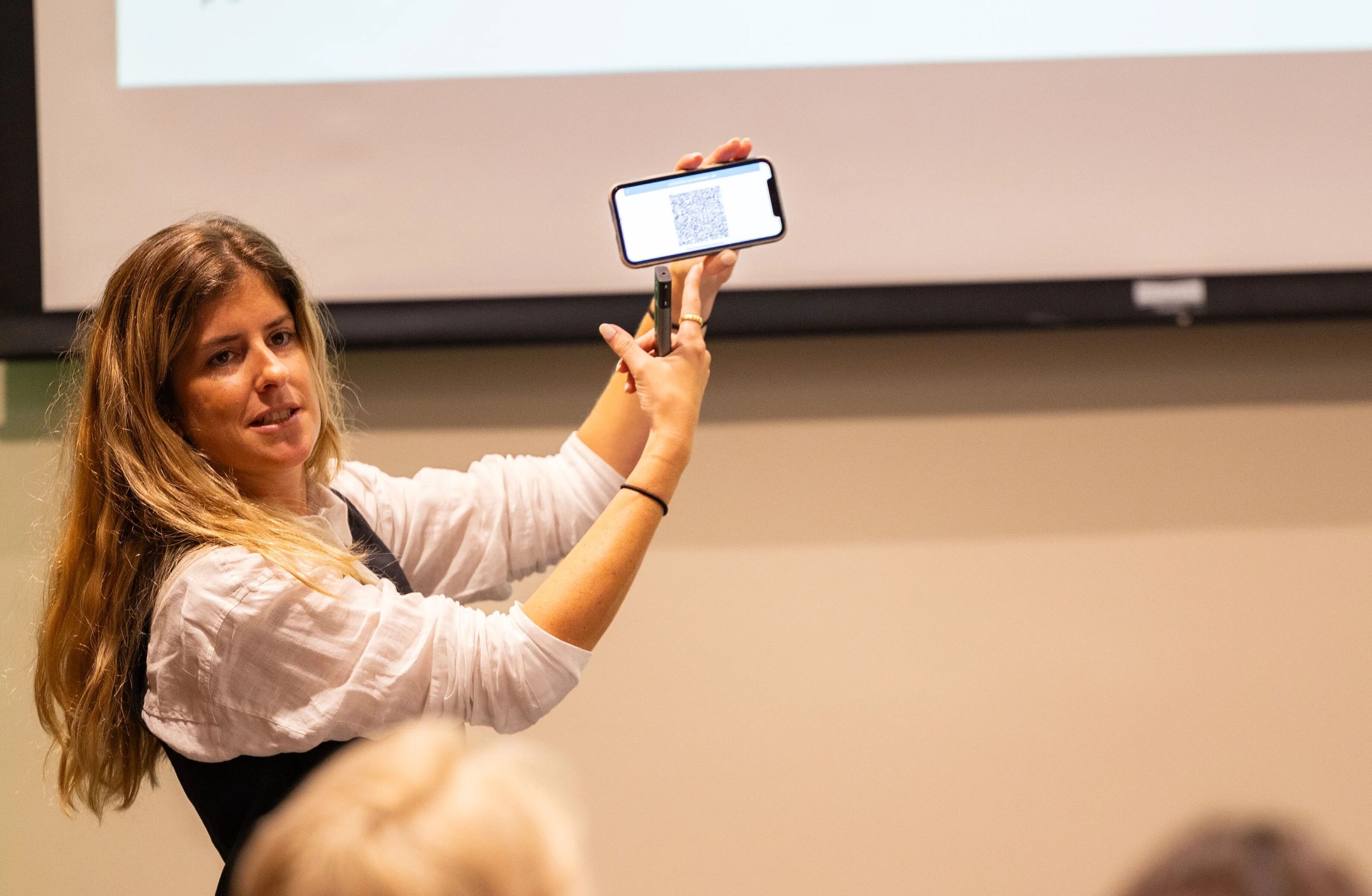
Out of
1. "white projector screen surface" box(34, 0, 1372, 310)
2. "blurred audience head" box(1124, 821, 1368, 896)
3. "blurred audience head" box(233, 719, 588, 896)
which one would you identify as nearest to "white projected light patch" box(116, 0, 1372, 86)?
"white projector screen surface" box(34, 0, 1372, 310)

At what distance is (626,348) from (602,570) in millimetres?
205

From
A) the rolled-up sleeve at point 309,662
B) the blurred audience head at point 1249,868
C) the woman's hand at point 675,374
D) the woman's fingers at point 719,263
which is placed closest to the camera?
the blurred audience head at point 1249,868

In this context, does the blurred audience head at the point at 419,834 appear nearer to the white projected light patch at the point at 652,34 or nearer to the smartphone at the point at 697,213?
the smartphone at the point at 697,213

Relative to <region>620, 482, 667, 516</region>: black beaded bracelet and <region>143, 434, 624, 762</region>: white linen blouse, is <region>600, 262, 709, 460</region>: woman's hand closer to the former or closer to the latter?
<region>620, 482, 667, 516</region>: black beaded bracelet

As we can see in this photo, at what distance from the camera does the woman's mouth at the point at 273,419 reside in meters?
0.94

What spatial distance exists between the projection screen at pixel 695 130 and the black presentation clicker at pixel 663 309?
393 mm

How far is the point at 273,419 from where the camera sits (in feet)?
3.10

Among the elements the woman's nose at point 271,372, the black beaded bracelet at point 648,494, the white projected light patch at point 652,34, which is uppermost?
the white projected light patch at point 652,34

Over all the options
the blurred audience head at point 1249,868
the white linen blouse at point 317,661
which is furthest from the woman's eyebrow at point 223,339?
the blurred audience head at point 1249,868

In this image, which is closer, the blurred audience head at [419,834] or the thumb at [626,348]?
the blurred audience head at [419,834]

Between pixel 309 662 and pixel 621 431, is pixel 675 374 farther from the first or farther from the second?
pixel 309 662

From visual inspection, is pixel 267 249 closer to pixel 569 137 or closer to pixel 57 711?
pixel 569 137

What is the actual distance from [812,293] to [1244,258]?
0.53m

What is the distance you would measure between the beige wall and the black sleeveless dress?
1.88 ft
